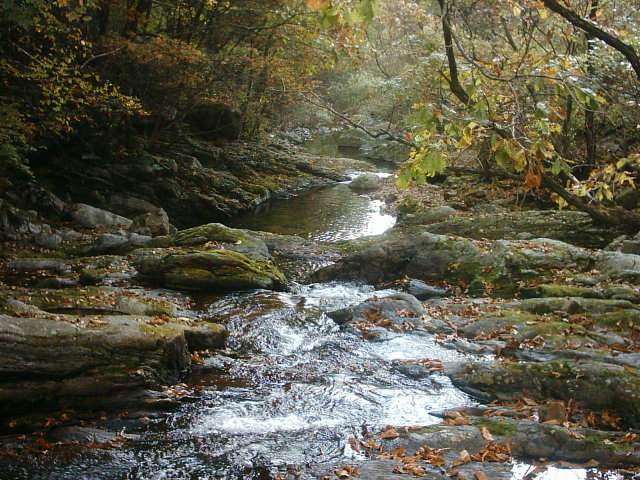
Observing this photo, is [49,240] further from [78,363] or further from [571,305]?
[571,305]

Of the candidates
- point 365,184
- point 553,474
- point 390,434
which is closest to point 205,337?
point 390,434

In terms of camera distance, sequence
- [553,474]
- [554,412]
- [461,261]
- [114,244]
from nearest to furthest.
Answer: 1. [553,474]
2. [554,412]
3. [461,261]
4. [114,244]

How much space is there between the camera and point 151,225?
16.8 metres

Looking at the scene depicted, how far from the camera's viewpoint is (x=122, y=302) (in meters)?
9.09

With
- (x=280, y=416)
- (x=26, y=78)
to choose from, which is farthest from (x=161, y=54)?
(x=280, y=416)

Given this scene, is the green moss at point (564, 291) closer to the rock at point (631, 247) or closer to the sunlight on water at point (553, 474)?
the rock at point (631, 247)

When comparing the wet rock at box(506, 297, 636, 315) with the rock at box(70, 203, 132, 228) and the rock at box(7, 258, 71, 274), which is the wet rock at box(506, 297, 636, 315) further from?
the rock at box(70, 203, 132, 228)

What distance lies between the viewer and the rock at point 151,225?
1645cm

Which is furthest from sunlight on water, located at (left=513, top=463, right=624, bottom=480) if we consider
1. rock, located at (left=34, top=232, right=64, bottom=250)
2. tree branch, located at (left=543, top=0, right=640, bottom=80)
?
rock, located at (left=34, top=232, right=64, bottom=250)

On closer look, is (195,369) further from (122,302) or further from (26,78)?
(26,78)

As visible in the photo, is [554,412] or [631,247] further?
[631,247]

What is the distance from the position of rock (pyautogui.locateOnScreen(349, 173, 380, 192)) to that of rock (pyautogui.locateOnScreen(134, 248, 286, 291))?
15.3 m

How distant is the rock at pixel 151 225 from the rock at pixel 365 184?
11.9 m

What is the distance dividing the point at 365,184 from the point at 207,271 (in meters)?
16.4
